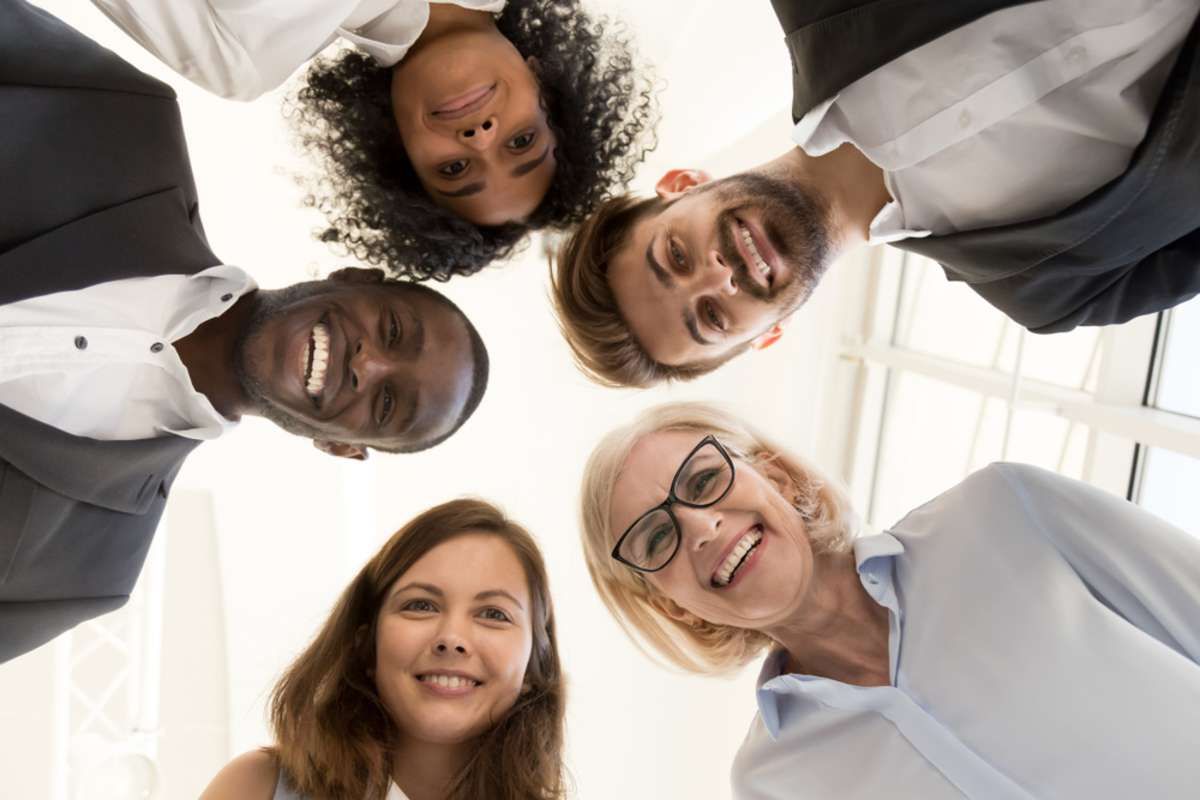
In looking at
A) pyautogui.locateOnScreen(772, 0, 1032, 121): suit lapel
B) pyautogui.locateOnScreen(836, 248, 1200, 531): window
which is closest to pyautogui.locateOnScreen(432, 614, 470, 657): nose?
pyautogui.locateOnScreen(772, 0, 1032, 121): suit lapel

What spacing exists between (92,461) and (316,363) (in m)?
0.46

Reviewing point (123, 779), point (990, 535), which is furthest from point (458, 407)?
point (123, 779)

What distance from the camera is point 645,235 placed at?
2514mm

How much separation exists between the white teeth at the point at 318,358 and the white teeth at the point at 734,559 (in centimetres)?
87

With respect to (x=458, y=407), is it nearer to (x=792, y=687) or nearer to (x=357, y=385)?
(x=357, y=385)

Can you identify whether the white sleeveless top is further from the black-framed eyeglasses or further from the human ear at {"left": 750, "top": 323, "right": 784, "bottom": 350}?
the human ear at {"left": 750, "top": 323, "right": 784, "bottom": 350}

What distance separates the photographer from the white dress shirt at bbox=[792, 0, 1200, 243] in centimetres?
149

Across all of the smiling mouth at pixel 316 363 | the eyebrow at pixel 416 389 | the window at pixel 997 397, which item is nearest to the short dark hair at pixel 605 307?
the eyebrow at pixel 416 389

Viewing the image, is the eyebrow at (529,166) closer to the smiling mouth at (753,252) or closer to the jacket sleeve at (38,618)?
the smiling mouth at (753,252)

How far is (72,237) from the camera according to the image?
1863mm

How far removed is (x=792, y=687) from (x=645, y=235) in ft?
3.41

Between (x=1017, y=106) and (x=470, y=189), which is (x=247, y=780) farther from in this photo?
(x=1017, y=106)

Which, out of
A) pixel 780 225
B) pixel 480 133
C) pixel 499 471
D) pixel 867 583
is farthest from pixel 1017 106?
pixel 499 471

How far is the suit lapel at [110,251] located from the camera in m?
1.81
